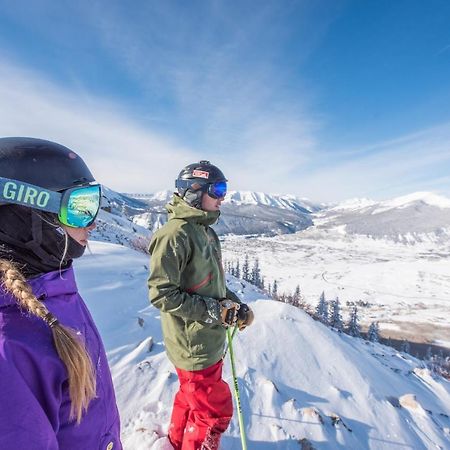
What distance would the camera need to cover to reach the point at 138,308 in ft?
24.9

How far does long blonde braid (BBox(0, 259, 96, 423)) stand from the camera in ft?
4.37

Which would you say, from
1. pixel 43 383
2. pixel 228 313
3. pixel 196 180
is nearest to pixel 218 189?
pixel 196 180

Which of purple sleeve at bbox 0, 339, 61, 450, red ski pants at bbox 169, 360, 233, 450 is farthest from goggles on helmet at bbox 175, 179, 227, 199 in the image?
purple sleeve at bbox 0, 339, 61, 450

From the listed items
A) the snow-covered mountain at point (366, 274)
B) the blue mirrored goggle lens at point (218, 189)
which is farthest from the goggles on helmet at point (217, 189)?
the snow-covered mountain at point (366, 274)

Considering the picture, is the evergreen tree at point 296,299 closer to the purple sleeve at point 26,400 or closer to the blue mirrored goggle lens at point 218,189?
the blue mirrored goggle lens at point 218,189

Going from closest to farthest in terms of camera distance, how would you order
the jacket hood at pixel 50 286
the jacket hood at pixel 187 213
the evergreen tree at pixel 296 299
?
the jacket hood at pixel 50 286, the jacket hood at pixel 187 213, the evergreen tree at pixel 296 299

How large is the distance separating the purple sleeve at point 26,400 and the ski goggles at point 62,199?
2.30 ft

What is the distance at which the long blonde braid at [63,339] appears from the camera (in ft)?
4.37

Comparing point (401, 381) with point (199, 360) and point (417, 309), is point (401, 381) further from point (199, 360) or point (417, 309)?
point (417, 309)

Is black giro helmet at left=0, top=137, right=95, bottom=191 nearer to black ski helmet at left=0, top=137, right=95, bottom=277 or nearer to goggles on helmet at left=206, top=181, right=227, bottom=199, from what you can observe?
black ski helmet at left=0, top=137, right=95, bottom=277

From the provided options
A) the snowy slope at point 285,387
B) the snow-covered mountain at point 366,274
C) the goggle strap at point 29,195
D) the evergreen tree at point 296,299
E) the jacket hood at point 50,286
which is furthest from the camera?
the snow-covered mountain at point 366,274

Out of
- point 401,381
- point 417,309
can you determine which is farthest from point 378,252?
point 401,381

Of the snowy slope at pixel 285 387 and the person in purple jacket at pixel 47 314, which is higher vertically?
the person in purple jacket at pixel 47 314

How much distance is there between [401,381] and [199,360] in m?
6.59
